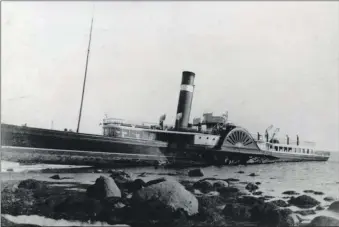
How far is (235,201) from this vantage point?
5746 millimetres

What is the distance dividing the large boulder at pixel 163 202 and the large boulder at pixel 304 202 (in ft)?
5.59

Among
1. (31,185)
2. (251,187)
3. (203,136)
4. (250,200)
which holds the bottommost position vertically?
(31,185)

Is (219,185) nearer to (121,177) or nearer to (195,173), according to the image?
(195,173)

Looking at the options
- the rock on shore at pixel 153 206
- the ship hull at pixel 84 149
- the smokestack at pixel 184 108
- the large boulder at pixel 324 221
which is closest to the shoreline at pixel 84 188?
the rock on shore at pixel 153 206

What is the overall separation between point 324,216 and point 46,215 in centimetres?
418

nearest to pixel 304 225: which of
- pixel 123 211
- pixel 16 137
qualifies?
pixel 123 211

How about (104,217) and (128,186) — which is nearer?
(104,217)

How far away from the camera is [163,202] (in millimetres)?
5094

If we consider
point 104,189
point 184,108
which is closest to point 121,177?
point 104,189

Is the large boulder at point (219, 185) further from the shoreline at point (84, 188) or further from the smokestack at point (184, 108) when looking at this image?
the smokestack at point (184, 108)

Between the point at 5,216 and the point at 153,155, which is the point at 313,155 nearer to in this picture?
the point at 153,155

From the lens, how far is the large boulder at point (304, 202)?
18.3 ft

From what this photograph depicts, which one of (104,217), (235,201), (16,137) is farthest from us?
(16,137)

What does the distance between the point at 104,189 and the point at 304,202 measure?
131 inches
